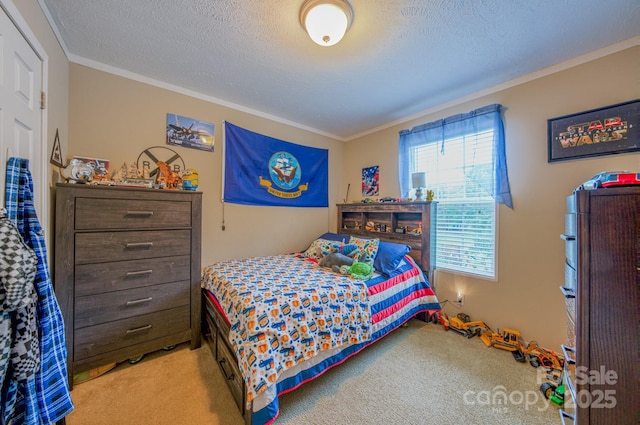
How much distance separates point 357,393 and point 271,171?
96.4 inches

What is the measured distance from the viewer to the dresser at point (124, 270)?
5.08 feet

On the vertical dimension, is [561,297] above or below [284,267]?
below

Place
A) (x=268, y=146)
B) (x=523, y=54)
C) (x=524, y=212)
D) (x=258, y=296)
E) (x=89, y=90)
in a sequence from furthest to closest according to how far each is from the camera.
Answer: (x=268, y=146), (x=524, y=212), (x=89, y=90), (x=523, y=54), (x=258, y=296)

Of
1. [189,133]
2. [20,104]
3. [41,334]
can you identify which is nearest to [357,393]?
[41,334]

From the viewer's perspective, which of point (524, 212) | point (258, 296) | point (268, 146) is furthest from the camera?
point (268, 146)

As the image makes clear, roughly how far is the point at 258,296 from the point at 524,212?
97.2 inches

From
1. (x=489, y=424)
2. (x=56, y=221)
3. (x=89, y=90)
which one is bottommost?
(x=489, y=424)

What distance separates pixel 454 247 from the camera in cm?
254

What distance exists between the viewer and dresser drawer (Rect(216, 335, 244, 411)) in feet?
4.43

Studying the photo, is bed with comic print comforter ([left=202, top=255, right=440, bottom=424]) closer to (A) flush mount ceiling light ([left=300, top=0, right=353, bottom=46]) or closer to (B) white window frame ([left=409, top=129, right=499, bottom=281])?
(B) white window frame ([left=409, top=129, right=499, bottom=281])

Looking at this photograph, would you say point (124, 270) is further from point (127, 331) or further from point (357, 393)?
point (357, 393)

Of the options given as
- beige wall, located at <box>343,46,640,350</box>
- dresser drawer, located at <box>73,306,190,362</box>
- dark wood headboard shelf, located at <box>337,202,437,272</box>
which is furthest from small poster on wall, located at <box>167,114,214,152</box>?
beige wall, located at <box>343,46,640,350</box>

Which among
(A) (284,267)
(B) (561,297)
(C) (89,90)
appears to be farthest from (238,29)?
(B) (561,297)

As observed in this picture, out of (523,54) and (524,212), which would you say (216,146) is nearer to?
(523,54)
